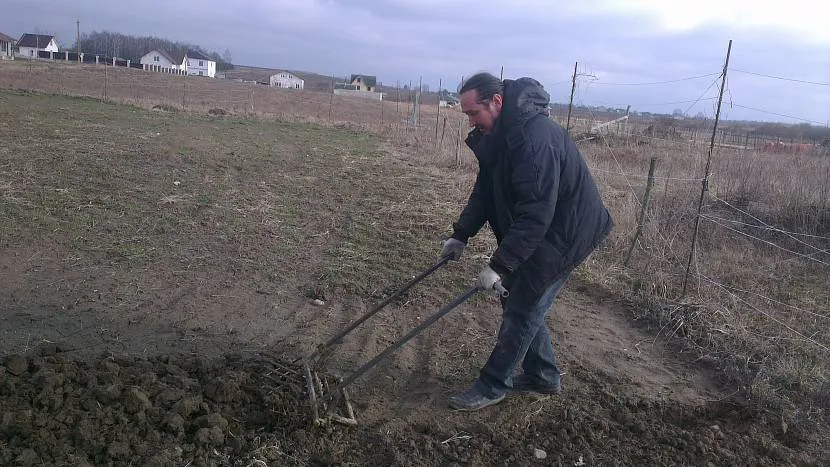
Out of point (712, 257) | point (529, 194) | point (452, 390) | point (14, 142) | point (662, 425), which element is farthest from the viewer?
point (14, 142)

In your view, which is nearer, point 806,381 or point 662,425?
point 662,425

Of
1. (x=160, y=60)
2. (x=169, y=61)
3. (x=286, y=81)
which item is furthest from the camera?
(x=286, y=81)

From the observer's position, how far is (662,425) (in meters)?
3.89

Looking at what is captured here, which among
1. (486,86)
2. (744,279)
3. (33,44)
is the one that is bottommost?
(744,279)

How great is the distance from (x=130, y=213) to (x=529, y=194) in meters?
6.21

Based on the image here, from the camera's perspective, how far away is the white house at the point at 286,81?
278 ft

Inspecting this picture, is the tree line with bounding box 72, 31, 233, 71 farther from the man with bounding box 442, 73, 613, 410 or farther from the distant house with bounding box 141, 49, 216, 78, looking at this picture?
the man with bounding box 442, 73, 613, 410

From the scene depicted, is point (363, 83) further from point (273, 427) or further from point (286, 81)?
point (273, 427)

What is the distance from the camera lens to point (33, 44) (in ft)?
257

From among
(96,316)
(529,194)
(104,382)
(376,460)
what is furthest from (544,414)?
(96,316)

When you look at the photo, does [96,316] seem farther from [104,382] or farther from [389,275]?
[389,275]

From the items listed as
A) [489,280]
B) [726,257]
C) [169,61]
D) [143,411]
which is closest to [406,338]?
[489,280]

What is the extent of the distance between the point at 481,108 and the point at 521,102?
222 millimetres

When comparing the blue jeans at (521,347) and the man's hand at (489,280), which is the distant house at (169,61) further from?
the man's hand at (489,280)
